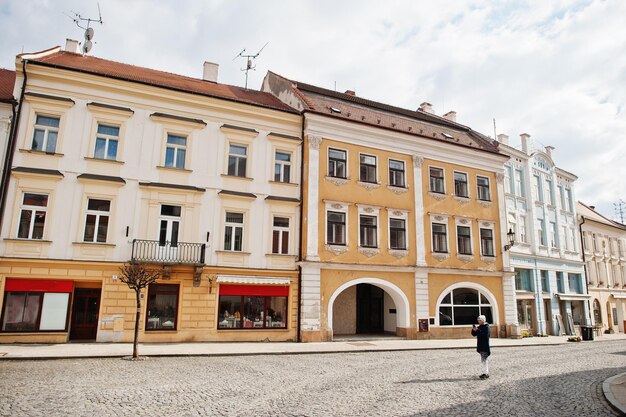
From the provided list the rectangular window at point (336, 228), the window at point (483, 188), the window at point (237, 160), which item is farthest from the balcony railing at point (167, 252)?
the window at point (483, 188)

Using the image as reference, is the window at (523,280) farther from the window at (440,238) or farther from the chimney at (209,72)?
the chimney at (209,72)

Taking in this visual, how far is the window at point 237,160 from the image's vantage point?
20.7 meters

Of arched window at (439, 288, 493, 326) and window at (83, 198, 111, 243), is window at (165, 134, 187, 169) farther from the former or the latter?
arched window at (439, 288, 493, 326)

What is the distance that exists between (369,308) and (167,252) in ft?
38.9

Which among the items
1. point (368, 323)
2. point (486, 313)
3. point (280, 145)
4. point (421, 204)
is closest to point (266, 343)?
point (368, 323)

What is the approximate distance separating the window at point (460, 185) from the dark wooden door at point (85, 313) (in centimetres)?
1926

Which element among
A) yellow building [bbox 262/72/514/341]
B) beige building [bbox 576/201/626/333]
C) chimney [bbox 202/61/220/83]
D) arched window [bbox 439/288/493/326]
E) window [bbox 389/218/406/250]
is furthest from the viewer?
beige building [bbox 576/201/626/333]

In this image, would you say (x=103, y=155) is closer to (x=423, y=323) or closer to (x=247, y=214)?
(x=247, y=214)

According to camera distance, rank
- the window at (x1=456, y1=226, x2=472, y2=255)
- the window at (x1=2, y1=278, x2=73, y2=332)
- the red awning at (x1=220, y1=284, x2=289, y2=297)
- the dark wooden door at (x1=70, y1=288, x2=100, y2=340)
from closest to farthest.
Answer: the window at (x1=2, y1=278, x2=73, y2=332) < the dark wooden door at (x1=70, y1=288, x2=100, y2=340) < the red awning at (x1=220, y1=284, x2=289, y2=297) < the window at (x1=456, y1=226, x2=472, y2=255)

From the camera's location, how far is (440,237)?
80.4 ft

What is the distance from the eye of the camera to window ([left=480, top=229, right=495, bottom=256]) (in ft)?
84.1

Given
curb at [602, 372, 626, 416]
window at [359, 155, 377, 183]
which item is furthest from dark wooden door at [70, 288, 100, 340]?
curb at [602, 372, 626, 416]

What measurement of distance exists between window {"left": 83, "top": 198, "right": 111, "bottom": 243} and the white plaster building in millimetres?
23771

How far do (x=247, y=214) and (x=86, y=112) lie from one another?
798cm
